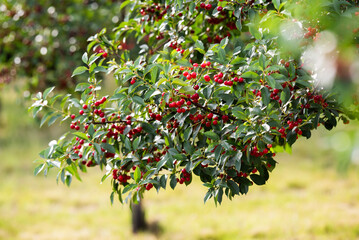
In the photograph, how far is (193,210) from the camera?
6316 mm

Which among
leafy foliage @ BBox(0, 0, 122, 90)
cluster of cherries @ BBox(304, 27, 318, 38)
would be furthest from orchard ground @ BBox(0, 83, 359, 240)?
cluster of cherries @ BBox(304, 27, 318, 38)

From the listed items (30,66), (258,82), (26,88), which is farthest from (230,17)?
(26,88)

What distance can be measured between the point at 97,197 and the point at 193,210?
6.62ft

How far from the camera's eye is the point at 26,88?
16.5ft

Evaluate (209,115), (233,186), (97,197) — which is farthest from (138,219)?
(209,115)

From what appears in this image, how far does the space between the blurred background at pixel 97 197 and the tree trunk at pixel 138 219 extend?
0.12 m

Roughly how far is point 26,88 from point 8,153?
550 centimetres

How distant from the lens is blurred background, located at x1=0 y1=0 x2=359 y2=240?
4.75 meters

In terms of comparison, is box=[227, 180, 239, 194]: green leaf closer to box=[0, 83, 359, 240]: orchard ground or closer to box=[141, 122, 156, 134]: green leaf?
box=[141, 122, 156, 134]: green leaf

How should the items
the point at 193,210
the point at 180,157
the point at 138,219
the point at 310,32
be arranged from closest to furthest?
the point at 310,32 < the point at 180,157 < the point at 138,219 < the point at 193,210

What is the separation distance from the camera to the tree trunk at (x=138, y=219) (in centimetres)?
548

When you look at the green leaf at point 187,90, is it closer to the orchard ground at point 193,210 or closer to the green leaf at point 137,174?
the green leaf at point 137,174

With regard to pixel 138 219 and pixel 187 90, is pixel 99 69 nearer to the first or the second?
pixel 187 90

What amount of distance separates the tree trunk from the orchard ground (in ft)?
0.44
